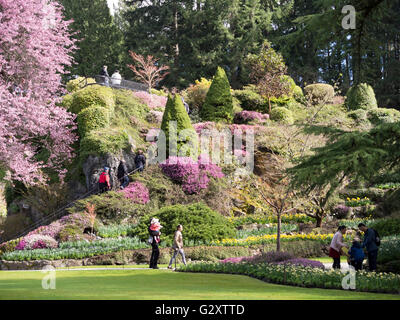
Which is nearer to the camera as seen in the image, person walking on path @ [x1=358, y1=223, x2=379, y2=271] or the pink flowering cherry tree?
person walking on path @ [x1=358, y1=223, x2=379, y2=271]

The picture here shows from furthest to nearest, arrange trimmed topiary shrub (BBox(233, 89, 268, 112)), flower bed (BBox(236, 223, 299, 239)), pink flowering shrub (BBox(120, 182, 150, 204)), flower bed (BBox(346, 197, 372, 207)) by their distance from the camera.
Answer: trimmed topiary shrub (BBox(233, 89, 268, 112))
flower bed (BBox(346, 197, 372, 207))
pink flowering shrub (BBox(120, 182, 150, 204))
flower bed (BBox(236, 223, 299, 239))

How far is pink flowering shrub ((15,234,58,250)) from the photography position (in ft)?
61.0

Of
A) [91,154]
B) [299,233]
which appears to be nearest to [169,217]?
[299,233]

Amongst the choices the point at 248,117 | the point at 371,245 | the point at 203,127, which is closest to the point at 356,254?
the point at 371,245

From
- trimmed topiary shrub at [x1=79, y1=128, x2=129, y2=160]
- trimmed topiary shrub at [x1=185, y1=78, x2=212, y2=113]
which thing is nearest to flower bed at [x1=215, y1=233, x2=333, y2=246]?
trimmed topiary shrub at [x1=79, y1=128, x2=129, y2=160]

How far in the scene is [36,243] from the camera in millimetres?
18641

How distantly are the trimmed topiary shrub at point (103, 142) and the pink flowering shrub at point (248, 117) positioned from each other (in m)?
9.45

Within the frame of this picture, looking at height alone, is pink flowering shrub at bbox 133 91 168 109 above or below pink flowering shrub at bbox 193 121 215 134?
above

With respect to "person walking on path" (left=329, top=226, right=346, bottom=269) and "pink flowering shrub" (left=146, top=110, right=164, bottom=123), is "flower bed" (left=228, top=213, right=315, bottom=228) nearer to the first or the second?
"person walking on path" (left=329, top=226, right=346, bottom=269)

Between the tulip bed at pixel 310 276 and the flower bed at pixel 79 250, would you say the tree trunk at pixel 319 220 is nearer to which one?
the flower bed at pixel 79 250

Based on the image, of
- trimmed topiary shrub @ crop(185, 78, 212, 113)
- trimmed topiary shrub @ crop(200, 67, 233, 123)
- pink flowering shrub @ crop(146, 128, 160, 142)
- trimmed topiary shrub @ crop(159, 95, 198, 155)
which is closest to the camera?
trimmed topiary shrub @ crop(159, 95, 198, 155)

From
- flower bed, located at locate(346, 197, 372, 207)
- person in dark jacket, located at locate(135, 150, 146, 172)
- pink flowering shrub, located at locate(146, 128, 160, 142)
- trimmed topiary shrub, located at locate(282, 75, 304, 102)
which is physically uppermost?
trimmed topiary shrub, located at locate(282, 75, 304, 102)

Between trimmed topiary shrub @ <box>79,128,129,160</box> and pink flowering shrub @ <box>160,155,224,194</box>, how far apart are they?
7.57 ft

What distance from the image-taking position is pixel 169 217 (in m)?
18.4
